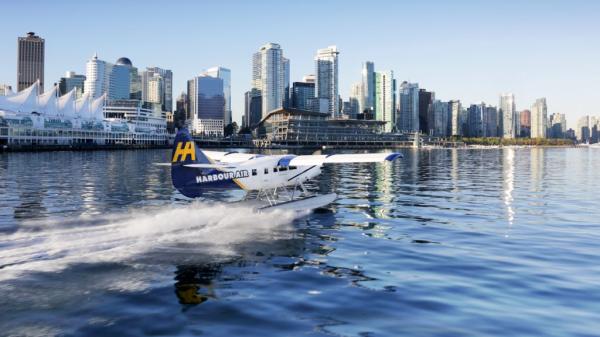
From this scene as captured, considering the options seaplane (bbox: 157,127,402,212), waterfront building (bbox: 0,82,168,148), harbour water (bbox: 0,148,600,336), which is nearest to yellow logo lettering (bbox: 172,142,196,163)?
seaplane (bbox: 157,127,402,212)

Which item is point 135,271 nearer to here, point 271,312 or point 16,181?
point 271,312

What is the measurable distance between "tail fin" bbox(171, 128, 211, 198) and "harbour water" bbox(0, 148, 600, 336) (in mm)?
1127

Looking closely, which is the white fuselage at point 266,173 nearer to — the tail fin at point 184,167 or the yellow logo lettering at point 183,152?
the tail fin at point 184,167

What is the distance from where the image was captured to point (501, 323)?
31.8 feet

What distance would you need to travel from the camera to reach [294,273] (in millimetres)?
13570

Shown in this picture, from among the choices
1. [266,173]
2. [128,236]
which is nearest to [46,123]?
[266,173]

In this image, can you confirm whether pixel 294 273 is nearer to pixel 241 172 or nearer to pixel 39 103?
pixel 241 172

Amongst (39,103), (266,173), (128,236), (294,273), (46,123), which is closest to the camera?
(294,273)

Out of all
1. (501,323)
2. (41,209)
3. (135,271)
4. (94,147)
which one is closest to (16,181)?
(41,209)

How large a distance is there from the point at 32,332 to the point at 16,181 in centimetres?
4083

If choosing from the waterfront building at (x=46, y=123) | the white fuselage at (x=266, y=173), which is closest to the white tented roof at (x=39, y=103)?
the waterfront building at (x=46, y=123)

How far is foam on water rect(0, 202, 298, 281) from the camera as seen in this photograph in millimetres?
14078

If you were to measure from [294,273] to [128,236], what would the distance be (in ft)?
23.2

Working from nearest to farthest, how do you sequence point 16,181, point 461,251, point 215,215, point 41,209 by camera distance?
1. point 461,251
2. point 215,215
3. point 41,209
4. point 16,181
